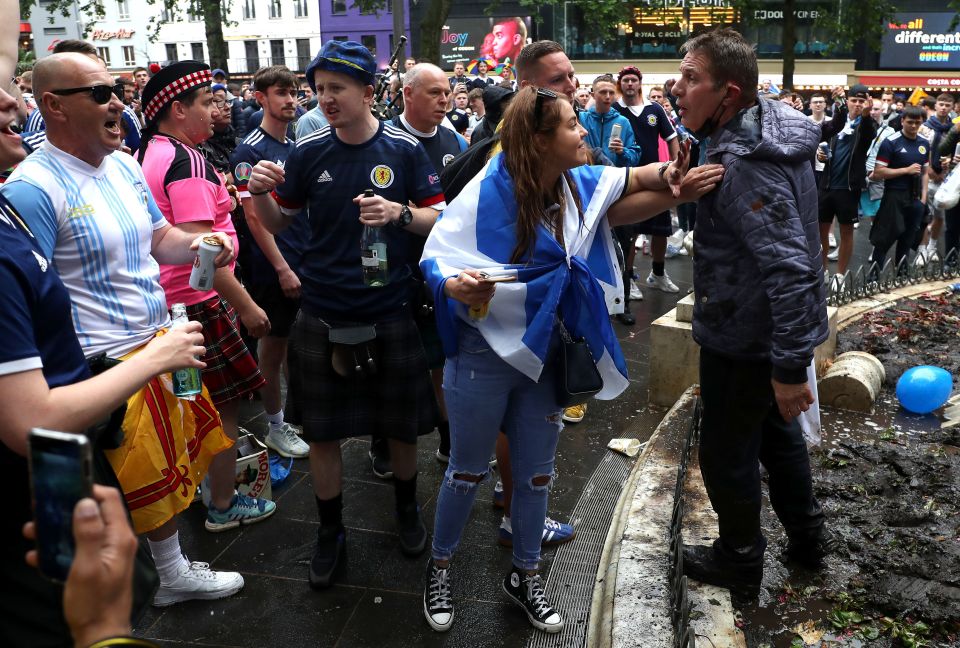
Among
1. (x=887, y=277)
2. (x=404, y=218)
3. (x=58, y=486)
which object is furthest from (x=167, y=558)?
(x=887, y=277)

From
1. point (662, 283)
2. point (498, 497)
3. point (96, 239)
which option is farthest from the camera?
point (662, 283)

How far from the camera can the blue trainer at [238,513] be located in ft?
12.6

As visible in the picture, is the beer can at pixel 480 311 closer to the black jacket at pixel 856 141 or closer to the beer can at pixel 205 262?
the beer can at pixel 205 262

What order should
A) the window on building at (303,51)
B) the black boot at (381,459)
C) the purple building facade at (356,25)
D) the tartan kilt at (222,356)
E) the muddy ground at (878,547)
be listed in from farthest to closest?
the window on building at (303,51) < the purple building facade at (356,25) < the black boot at (381,459) < the tartan kilt at (222,356) < the muddy ground at (878,547)

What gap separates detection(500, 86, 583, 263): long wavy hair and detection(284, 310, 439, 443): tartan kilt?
35.2 inches

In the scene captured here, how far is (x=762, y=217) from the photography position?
2674mm

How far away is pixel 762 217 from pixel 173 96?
275cm

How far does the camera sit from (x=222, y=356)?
3.74 meters

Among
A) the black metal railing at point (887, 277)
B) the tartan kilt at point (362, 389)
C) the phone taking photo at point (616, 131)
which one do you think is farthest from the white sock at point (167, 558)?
the black metal railing at point (887, 277)

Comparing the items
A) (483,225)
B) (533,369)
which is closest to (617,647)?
(533,369)

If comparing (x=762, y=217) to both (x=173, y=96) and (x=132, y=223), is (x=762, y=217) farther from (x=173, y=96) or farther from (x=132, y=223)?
(x=173, y=96)

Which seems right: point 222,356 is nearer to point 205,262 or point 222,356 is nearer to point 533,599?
point 205,262

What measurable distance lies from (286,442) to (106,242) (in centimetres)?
227

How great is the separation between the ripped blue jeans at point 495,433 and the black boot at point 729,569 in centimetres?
66
